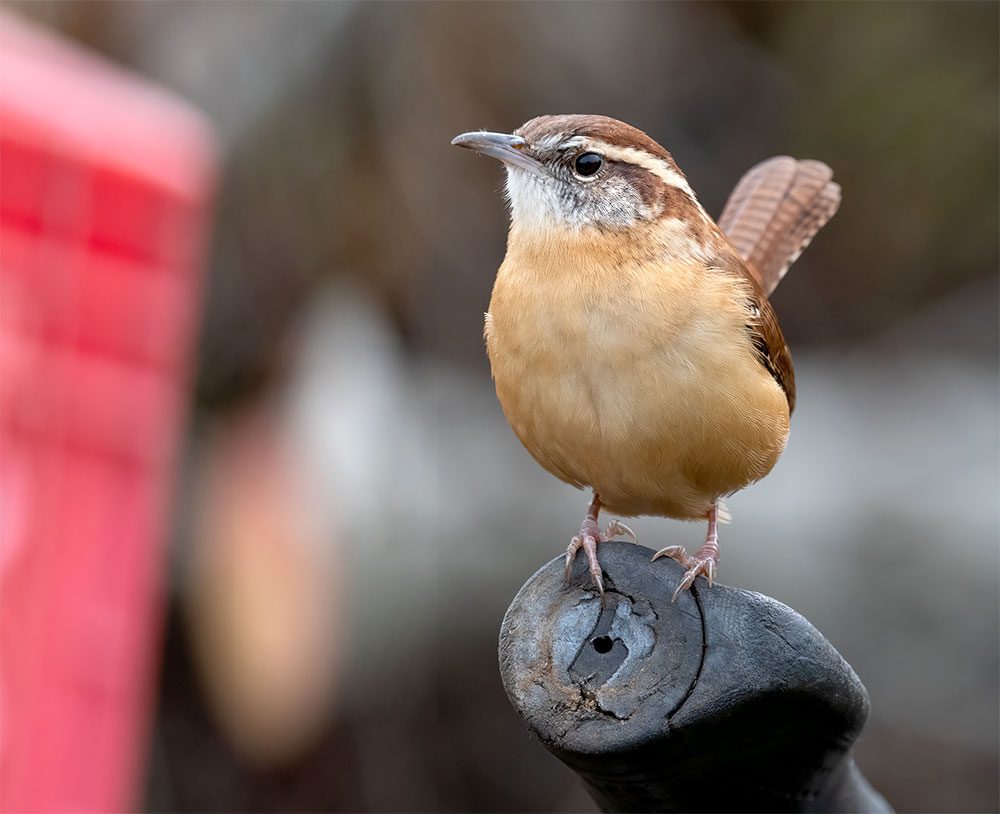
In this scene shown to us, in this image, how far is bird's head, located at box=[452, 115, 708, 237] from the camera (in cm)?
263

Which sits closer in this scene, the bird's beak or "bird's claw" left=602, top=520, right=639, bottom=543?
"bird's claw" left=602, top=520, right=639, bottom=543

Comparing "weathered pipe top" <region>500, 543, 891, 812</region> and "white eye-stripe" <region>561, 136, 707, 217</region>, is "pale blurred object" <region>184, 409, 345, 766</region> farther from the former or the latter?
"weathered pipe top" <region>500, 543, 891, 812</region>

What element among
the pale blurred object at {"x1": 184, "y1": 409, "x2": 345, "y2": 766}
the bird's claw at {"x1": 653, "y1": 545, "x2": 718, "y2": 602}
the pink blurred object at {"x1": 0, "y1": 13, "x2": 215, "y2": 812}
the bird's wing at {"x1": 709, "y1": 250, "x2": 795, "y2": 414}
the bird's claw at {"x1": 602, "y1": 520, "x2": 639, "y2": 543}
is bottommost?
the pale blurred object at {"x1": 184, "y1": 409, "x2": 345, "y2": 766}

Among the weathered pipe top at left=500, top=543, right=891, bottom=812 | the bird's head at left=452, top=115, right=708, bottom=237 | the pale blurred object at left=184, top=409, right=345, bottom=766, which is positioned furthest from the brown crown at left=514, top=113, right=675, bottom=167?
the pale blurred object at left=184, top=409, right=345, bottom=766

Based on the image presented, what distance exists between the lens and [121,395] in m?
4.41

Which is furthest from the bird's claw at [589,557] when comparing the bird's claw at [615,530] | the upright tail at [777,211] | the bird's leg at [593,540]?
the upright tail at [777,211]

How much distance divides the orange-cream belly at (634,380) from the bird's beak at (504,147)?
33cm

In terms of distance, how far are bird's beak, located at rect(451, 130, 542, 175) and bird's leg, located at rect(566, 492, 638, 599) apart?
721mm

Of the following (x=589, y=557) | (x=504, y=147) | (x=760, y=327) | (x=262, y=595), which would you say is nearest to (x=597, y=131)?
(x=504, y=147)

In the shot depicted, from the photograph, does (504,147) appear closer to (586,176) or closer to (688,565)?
(586,176)

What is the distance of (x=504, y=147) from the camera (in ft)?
9.20

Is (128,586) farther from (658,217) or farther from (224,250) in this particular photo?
(658,217)

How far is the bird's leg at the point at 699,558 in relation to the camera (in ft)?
5.67

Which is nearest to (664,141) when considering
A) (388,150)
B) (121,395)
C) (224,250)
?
(388,150)
